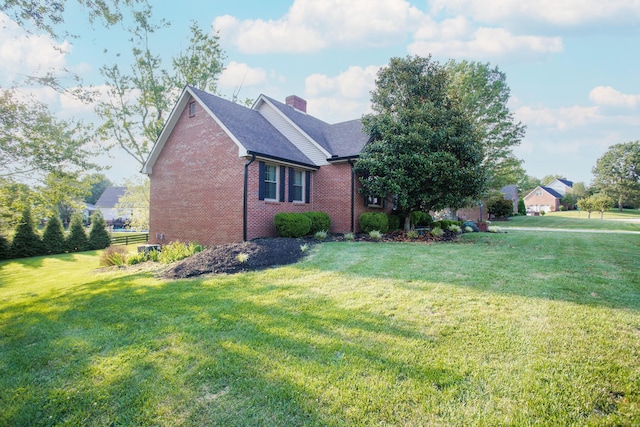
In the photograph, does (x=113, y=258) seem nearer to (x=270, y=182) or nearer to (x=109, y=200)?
(x=270, y=182)

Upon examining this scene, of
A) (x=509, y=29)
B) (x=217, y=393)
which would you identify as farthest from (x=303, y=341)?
(x=509, y=29)

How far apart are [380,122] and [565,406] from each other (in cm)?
1184

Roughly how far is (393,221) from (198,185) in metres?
9.13

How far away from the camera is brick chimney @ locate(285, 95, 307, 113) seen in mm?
18141

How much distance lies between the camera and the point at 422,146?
12.0 meters

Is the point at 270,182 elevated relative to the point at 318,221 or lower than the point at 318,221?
elevated

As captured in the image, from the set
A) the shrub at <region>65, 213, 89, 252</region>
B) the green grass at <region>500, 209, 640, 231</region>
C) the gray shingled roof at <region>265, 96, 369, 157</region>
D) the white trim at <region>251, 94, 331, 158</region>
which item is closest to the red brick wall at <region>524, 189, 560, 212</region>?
the green grass at <region>500, 209, 640, 231</region>

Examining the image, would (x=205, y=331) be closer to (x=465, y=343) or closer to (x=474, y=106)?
→ (x=465, y=343)

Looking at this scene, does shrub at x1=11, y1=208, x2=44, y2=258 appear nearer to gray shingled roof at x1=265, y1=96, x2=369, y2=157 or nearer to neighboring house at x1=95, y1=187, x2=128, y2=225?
gray shingled roof at x1=265, y1=96, x2=369, y2=157

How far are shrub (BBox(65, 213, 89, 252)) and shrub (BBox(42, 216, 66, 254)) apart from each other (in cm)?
50

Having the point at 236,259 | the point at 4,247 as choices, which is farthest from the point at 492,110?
the point at 4,247

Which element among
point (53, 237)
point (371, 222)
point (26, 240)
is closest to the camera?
point (371, 222)

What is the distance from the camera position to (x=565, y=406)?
7.75 feet

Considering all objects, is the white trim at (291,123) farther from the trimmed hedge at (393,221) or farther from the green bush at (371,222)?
the trimmed hedge at (393,221)
